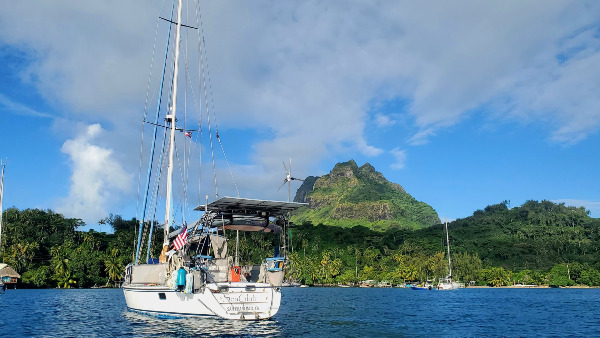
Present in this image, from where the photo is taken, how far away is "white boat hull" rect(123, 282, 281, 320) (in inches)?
1082

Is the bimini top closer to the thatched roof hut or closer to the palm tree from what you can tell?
the thatched roof hut

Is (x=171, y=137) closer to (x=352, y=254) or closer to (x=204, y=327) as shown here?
(x=204, y=327)

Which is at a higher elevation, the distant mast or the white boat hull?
the distant mast

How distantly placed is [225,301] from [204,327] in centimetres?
186

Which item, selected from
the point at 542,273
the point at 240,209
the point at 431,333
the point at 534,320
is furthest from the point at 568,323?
the point at 542,273

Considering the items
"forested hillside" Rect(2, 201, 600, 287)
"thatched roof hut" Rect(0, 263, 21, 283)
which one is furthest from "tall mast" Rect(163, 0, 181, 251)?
"forested hillside" Rect(2, 201, 600, 287)

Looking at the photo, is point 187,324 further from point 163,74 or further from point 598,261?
point 598,261

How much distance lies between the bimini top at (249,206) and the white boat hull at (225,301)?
248 inches

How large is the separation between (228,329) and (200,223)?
9.28 m

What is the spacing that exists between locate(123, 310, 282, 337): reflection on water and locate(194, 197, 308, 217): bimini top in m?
7.89

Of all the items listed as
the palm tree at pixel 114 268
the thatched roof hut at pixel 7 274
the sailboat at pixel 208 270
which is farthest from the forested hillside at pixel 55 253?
the sailboat at pixel 208 270

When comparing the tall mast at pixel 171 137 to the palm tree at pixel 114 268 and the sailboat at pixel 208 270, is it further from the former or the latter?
the palm tree at pixel 114 268

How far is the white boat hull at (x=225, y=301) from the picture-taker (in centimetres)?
2747

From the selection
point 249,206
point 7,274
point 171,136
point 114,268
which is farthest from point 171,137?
point 114,268
